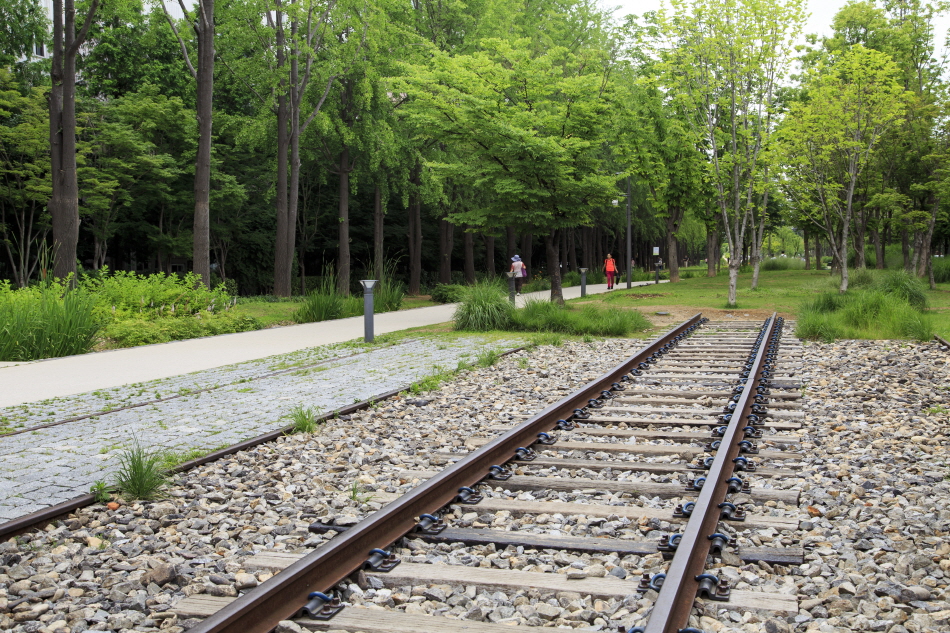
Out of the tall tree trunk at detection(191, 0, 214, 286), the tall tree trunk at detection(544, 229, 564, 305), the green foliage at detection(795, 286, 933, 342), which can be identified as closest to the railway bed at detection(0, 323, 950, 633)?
the green foliage at detection(795, 286, 933, 342)

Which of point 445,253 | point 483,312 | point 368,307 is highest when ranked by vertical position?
point 445,253

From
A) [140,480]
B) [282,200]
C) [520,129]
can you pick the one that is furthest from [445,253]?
[140,480]

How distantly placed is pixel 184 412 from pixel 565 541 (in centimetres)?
491

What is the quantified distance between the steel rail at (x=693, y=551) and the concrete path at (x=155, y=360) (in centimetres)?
691

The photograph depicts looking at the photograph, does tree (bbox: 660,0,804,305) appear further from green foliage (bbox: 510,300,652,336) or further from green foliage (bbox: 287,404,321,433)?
green foliage (bbox: 287,404,321,433)

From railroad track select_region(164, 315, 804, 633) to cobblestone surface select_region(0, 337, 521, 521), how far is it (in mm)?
1979

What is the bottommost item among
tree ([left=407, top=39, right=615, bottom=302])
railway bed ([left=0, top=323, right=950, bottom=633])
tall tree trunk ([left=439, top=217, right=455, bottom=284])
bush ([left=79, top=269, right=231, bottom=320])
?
railway bed ([left=0, top=323, right=950, bottom=633])

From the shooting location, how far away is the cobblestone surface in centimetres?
547

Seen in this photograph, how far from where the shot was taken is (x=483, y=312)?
1688cm

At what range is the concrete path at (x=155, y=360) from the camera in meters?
9.45

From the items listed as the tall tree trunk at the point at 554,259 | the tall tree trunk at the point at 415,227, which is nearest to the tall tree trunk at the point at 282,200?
the tall tree trunk at the point at 415,227

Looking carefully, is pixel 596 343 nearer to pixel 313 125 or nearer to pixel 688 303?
pixel 688 303

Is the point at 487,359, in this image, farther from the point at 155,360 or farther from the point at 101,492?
the point at 101,492

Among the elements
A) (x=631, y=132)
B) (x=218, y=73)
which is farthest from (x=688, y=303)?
(x=218, y=73)
